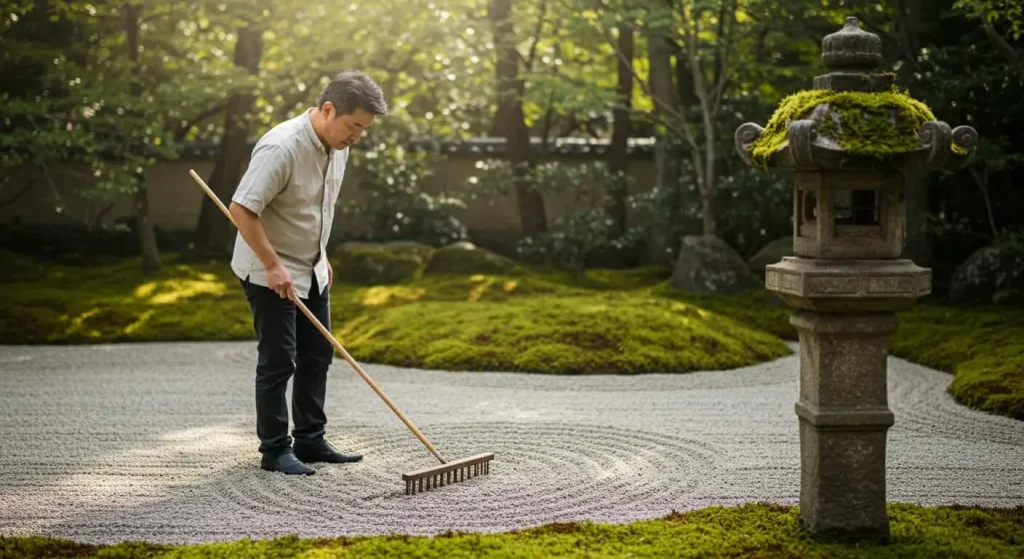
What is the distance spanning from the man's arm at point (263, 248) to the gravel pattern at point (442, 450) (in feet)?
2.74

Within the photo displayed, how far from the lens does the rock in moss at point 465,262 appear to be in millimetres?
12109

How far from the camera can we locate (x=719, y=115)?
41.7 ft

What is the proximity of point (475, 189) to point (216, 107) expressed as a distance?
3.25m

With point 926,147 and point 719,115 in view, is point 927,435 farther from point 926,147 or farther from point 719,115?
point 719,115

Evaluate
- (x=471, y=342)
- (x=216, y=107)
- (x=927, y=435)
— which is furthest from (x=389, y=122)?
(x=927, y=435)

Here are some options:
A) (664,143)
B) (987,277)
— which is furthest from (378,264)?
(987,277)

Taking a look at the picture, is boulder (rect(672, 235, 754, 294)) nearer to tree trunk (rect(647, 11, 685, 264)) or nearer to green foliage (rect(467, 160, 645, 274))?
green foliage (rect(467, 160, 645, 274))

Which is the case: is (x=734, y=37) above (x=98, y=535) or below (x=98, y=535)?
above

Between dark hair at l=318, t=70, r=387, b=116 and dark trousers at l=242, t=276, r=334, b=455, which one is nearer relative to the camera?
dark hair at l=318, t=70, r=387, b=116

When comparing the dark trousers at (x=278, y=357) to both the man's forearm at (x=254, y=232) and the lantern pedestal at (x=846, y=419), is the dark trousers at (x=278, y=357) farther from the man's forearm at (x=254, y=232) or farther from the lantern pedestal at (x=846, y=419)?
the lantern pedestal at (x=846, y=419)

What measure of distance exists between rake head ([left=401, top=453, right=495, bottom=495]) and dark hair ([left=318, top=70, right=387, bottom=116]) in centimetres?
151

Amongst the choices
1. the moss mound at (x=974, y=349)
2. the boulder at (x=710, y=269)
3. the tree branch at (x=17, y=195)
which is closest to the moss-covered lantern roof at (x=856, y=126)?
the moss mound at (x=974, y=349)

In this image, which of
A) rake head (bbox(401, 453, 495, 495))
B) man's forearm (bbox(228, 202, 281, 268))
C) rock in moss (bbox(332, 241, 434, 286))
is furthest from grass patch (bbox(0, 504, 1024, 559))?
rock in moss (bbox(332, 241, 434, 286))

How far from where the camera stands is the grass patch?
3.71 m
